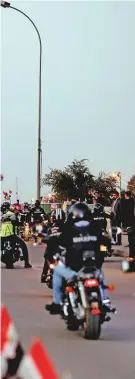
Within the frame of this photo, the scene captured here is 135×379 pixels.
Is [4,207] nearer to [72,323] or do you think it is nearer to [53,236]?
[53,236]

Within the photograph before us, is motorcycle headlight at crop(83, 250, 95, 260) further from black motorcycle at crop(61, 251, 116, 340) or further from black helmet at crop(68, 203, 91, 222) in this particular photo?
black helmet at crop(68, 203, 91, 222)

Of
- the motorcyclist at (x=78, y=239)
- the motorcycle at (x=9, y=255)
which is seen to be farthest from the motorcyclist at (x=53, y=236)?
the motorcycle at (x=9, y=255)

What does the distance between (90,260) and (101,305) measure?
46cm

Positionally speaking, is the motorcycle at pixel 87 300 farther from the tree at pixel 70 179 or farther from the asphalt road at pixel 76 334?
the tree at pixel 70 179

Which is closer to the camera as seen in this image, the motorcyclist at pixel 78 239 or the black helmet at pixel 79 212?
the motorcyclist at pixel 78 239

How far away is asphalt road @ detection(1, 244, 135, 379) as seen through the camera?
684cm

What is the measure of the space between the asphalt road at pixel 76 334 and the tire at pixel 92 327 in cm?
9

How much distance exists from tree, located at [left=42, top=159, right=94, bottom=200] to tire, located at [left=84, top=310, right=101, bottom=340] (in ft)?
167

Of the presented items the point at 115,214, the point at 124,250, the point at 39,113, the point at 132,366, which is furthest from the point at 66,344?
the point at 39,113

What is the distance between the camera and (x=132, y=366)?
6914mm

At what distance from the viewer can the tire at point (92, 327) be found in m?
8.20

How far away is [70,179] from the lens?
62.2 meters

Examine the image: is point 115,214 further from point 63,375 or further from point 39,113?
point 39,113

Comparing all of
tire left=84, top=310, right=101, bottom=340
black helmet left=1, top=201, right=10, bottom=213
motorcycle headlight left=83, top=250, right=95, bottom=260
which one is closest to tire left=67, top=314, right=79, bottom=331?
tire left=84, top=310, right=101, bottom=340
